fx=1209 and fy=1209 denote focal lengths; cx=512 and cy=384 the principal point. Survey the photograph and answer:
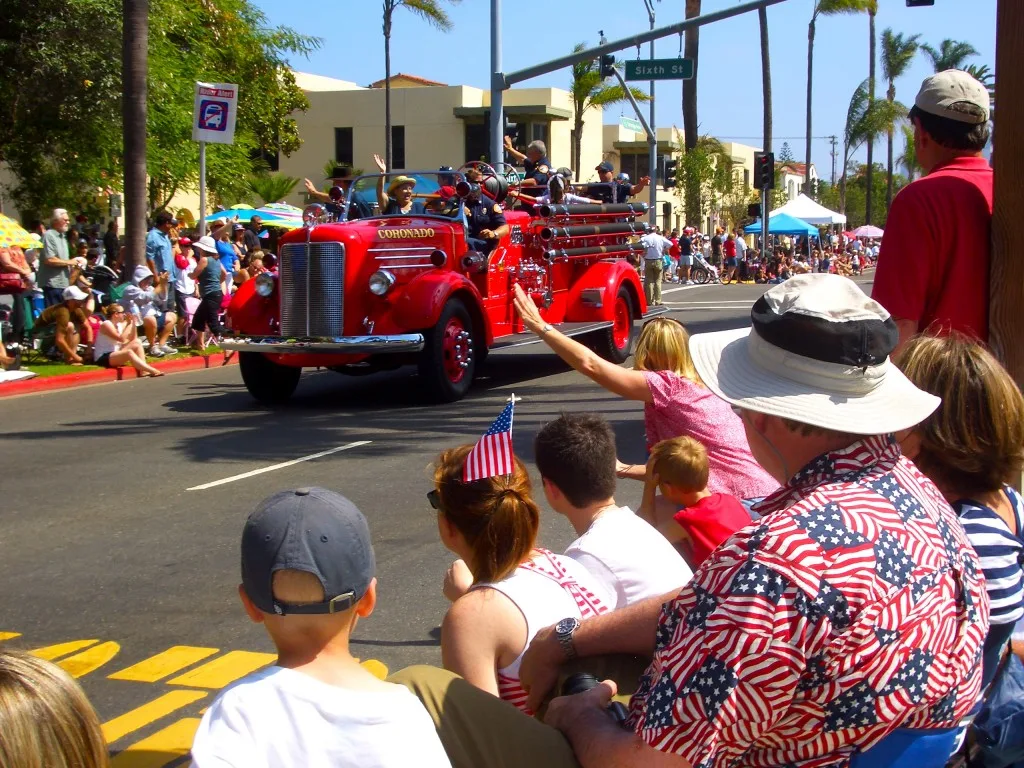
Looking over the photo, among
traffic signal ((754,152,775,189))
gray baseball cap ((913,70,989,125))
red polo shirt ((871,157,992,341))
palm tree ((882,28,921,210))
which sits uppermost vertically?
palm tree ((882,28,921,210))

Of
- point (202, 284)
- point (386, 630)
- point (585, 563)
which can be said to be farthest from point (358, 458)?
point (202, 284)

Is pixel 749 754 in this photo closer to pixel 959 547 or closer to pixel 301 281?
pixel 959 547

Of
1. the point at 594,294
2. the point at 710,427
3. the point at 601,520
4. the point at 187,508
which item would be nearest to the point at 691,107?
the point at 594,294

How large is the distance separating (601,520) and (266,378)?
383 inches

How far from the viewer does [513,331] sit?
13602mm

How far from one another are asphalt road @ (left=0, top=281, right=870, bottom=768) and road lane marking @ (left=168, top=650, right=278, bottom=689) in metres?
0.01

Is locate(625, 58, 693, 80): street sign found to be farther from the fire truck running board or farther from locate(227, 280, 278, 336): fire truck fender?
locate(227, 280, 278, 336): fire truck fender

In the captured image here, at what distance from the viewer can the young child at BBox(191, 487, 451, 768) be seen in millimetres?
2215

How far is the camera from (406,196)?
13.5 m

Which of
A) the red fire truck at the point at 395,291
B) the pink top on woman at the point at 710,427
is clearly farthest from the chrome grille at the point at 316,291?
the pink top on woman at the point at 710,427

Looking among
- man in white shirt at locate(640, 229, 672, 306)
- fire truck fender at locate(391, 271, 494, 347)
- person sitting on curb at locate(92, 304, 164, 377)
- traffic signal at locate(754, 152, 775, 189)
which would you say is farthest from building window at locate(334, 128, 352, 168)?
fire truck fender at locate(391, 271, 494, 347)

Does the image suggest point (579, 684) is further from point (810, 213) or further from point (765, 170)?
Result: point (810, 213)

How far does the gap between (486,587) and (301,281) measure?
942 centimetres

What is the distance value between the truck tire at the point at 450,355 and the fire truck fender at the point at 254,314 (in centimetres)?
172
